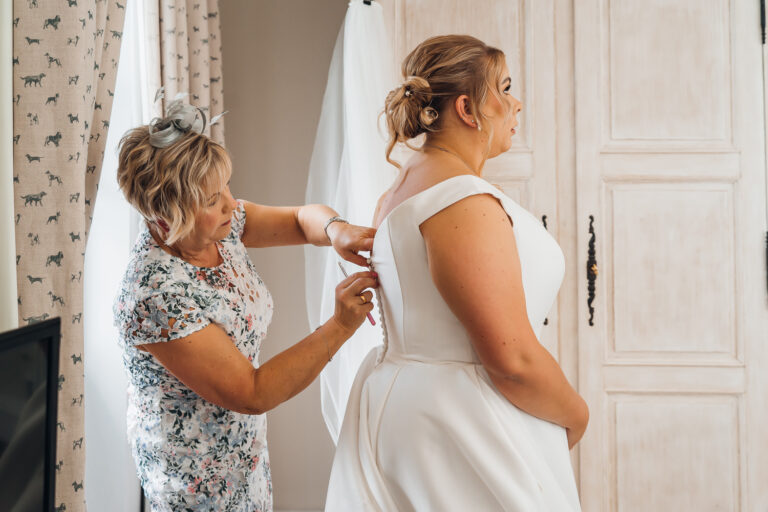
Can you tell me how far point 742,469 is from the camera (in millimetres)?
2141

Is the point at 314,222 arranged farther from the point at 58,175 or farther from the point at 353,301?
the point at 58,175

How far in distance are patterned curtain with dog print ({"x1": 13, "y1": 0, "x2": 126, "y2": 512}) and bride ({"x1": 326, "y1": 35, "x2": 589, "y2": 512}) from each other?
556mm

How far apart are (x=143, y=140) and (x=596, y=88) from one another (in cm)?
160

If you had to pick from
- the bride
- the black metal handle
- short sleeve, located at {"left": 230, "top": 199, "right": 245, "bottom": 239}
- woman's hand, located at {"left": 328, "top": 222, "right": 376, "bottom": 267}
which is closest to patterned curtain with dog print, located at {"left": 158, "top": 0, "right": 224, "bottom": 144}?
short sleeve, located at {"left": 230, "top": 199, "right": 245, "bottom": 239}

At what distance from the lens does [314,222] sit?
1598 mm

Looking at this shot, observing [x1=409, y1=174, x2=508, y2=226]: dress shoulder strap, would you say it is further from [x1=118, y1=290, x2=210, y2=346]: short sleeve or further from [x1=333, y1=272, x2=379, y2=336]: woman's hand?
[x1=118, y1=290, x2=210, y2=346]: short sleeve

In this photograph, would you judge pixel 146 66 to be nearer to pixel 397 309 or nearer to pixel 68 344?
pixel 68 344

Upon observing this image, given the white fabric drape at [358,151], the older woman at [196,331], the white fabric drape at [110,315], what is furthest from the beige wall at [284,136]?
the older woman at [196,331]

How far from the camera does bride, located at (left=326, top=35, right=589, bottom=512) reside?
3.50ft

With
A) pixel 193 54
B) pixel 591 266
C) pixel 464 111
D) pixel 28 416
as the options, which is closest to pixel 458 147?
pixel 464 111

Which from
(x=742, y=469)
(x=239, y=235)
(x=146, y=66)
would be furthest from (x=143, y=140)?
(x=742, y=469)

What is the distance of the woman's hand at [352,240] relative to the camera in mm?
1377

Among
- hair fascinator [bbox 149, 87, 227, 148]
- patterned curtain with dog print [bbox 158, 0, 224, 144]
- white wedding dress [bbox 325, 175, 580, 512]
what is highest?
patterned curtain with dog print [bbox 158, 0, 224, 144]

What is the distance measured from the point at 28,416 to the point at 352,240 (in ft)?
2.53
